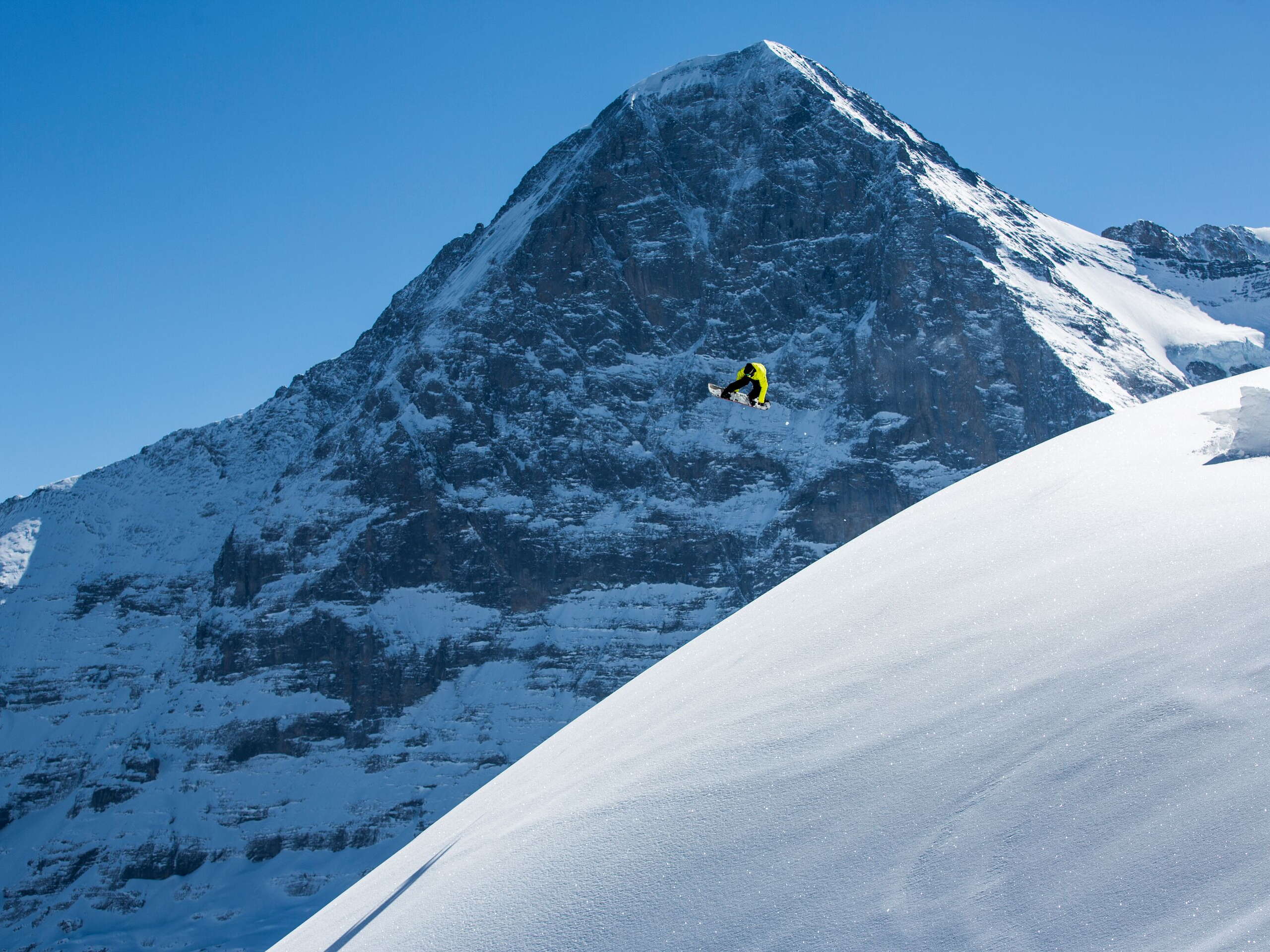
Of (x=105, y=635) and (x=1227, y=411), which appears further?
(x=105, y=635)

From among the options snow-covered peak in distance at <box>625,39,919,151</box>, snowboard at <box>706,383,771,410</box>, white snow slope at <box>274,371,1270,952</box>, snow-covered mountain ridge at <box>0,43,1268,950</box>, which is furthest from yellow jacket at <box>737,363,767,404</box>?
snow-covered peak in distance at <box>625,39,919,151</box>

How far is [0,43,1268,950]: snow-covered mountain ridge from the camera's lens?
126250 mm

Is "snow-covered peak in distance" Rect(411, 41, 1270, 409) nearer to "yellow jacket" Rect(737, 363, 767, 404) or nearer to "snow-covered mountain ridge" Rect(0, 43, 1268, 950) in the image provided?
"snow-covered mountain ridge" Rect(0, 43, 1268, 950)

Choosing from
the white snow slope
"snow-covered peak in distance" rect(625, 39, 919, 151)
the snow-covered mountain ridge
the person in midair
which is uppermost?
"snow-covered peak in distance" rect(625, 39, 919, 151)

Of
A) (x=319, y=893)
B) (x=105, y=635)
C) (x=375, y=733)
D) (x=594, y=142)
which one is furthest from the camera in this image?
(x=594, y=142)

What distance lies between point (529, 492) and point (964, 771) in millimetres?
148214

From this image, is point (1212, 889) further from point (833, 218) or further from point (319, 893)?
point (833, 218)

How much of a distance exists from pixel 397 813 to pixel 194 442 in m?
98.0

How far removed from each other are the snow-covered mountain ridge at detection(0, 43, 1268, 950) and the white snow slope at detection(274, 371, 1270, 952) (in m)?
113

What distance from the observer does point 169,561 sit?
16838cm

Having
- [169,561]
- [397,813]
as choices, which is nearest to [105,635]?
[169,561]

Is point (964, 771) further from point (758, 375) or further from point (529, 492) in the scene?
point (529, 492)

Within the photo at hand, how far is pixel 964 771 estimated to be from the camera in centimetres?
598

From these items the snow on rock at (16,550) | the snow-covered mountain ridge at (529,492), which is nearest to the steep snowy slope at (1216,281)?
the snow-covered mountain ridge at (529,492)
